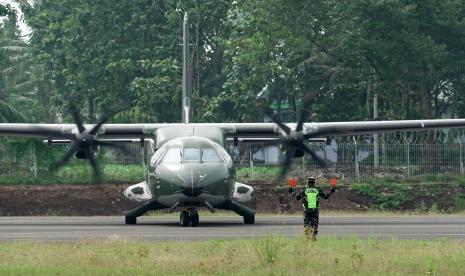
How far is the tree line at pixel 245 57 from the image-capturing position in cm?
5769

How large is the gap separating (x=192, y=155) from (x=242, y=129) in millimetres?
5427

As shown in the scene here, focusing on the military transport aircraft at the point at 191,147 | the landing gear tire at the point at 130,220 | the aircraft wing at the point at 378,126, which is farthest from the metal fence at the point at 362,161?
the landing gear tire at the point at 130,220

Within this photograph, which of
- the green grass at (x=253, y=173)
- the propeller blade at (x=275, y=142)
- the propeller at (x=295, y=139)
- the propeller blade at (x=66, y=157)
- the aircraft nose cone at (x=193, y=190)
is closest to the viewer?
the aircraft nose cone at (x=193, y=190)

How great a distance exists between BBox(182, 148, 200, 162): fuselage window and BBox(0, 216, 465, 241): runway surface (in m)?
2.00

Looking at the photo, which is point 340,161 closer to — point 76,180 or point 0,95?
point 76,180

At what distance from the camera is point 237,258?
2262 cm

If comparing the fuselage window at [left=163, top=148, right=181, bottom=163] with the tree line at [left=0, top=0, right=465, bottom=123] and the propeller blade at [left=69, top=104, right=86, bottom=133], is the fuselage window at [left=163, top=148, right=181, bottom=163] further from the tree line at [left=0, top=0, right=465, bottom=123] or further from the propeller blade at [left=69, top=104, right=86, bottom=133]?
the tree line at [left=0, top=0, right=465, bottom=123]

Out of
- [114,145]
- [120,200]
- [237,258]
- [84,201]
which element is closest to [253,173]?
[120,200]

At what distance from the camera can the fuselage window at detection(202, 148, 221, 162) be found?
3444cm

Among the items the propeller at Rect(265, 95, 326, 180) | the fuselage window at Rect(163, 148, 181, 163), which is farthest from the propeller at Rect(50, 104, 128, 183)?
the propeller at Rect(265, 95, 326, 180)

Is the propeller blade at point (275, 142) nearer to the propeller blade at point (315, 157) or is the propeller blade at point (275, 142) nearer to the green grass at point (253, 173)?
the propeller blade at point (315, 157)

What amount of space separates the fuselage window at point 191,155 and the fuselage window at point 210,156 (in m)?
0.19

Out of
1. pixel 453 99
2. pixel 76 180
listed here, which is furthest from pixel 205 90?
pixel 76 180

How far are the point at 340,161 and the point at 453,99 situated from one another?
16.9 meters
